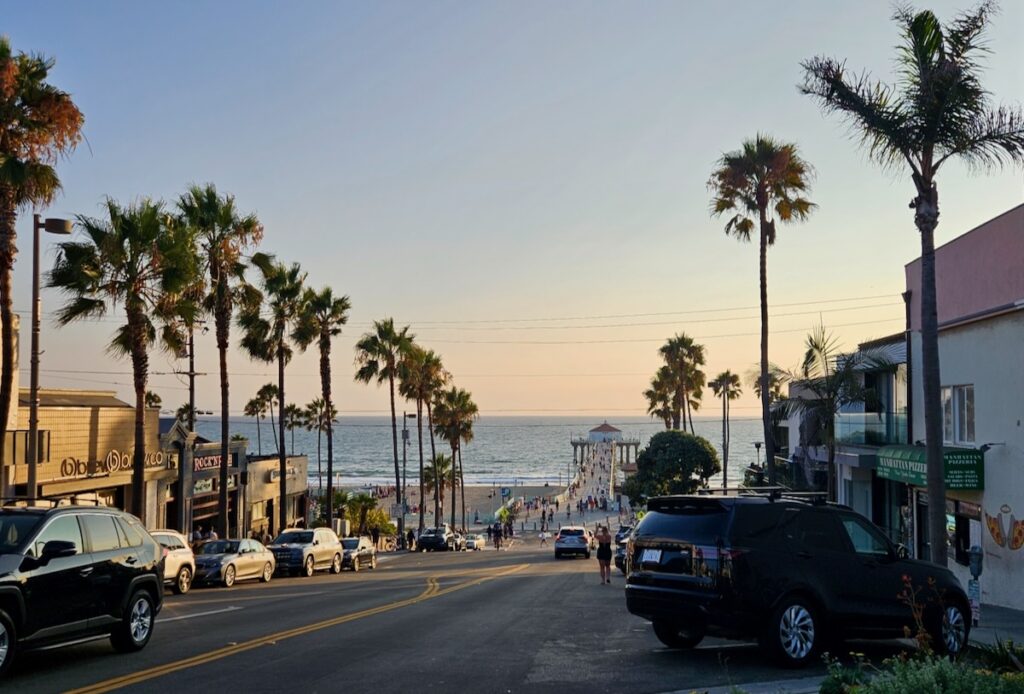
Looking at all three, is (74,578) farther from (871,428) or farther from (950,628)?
(871,428)

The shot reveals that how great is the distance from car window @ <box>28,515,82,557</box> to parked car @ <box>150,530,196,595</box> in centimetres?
1287

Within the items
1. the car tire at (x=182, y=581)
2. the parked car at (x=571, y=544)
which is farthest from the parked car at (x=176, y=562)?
the parked car at (x=571, y=544)

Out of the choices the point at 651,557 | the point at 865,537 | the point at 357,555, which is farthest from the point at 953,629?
the point at 357,555

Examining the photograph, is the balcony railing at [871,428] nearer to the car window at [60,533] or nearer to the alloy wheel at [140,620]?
the alloy wheel at [140,620]

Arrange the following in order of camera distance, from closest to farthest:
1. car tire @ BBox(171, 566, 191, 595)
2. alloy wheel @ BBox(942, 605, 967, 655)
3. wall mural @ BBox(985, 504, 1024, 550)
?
alloy wheel @ BBox(942, 605, 967, 655)
wall mural @ BBox(985, 504, 1024, 550)
car tire @ BBox(171, 566, 191, 595)

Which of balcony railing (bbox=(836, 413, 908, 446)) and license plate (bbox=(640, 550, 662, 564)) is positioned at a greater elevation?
balcony railing (bbox=(836, 413, 908, 446))

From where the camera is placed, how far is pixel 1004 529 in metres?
20.0

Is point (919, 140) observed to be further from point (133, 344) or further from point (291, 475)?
point (291, 475)

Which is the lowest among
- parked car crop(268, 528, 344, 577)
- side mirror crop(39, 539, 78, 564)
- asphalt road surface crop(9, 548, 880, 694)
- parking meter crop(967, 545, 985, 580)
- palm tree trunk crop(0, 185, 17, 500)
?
parked car crop(268, 528, 344, 577)

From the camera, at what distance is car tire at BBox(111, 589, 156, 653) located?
11344mm

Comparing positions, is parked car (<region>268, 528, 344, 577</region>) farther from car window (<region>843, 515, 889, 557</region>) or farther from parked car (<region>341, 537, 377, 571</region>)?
car window (<region>843, 515, 889, 557</region>)

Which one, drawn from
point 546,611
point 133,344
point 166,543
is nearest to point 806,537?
point 546,611

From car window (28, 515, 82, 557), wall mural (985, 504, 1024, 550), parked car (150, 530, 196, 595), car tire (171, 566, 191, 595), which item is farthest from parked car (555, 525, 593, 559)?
car window (28, 515, 82, 557)

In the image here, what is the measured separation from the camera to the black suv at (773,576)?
410 inches
